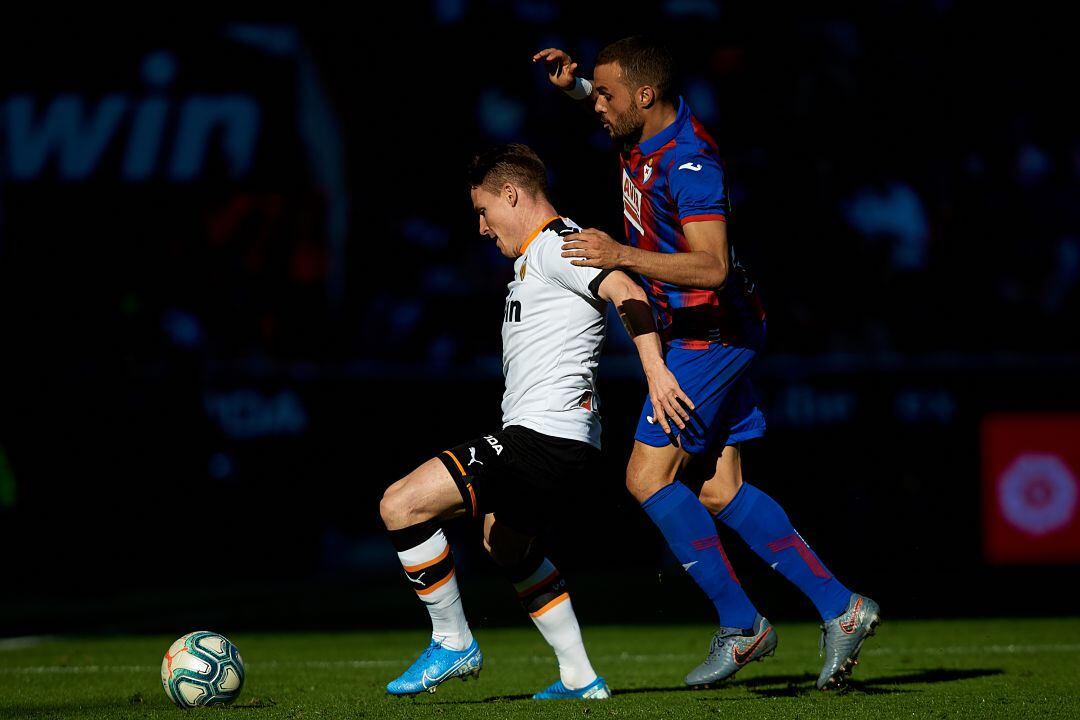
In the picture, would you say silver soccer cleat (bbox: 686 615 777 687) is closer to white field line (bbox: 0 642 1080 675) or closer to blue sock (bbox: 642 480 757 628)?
blue sock (bbox: 642 480 757 628)

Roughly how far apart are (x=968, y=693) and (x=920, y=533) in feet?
14.8

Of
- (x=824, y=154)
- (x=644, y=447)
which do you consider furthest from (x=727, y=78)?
(x=644, y=447)

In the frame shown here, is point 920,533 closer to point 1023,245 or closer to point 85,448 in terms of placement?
point 1023,245

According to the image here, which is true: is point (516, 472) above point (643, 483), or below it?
above

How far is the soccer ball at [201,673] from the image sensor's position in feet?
14.0

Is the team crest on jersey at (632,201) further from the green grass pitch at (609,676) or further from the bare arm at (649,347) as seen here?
the green grass pitch at (609,676)

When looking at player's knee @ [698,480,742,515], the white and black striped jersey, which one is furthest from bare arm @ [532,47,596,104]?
player's knee @ [698,480,742,515]

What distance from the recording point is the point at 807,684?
486 cm

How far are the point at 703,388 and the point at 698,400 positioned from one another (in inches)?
1.6

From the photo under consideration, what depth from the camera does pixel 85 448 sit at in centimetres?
888

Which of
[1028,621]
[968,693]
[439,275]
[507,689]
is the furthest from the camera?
[439,275]

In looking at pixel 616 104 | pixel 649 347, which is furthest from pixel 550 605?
pixel 616 104

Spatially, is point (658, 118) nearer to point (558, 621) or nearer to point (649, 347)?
point (649, 347)

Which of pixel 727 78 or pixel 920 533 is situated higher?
pixel 727 78
